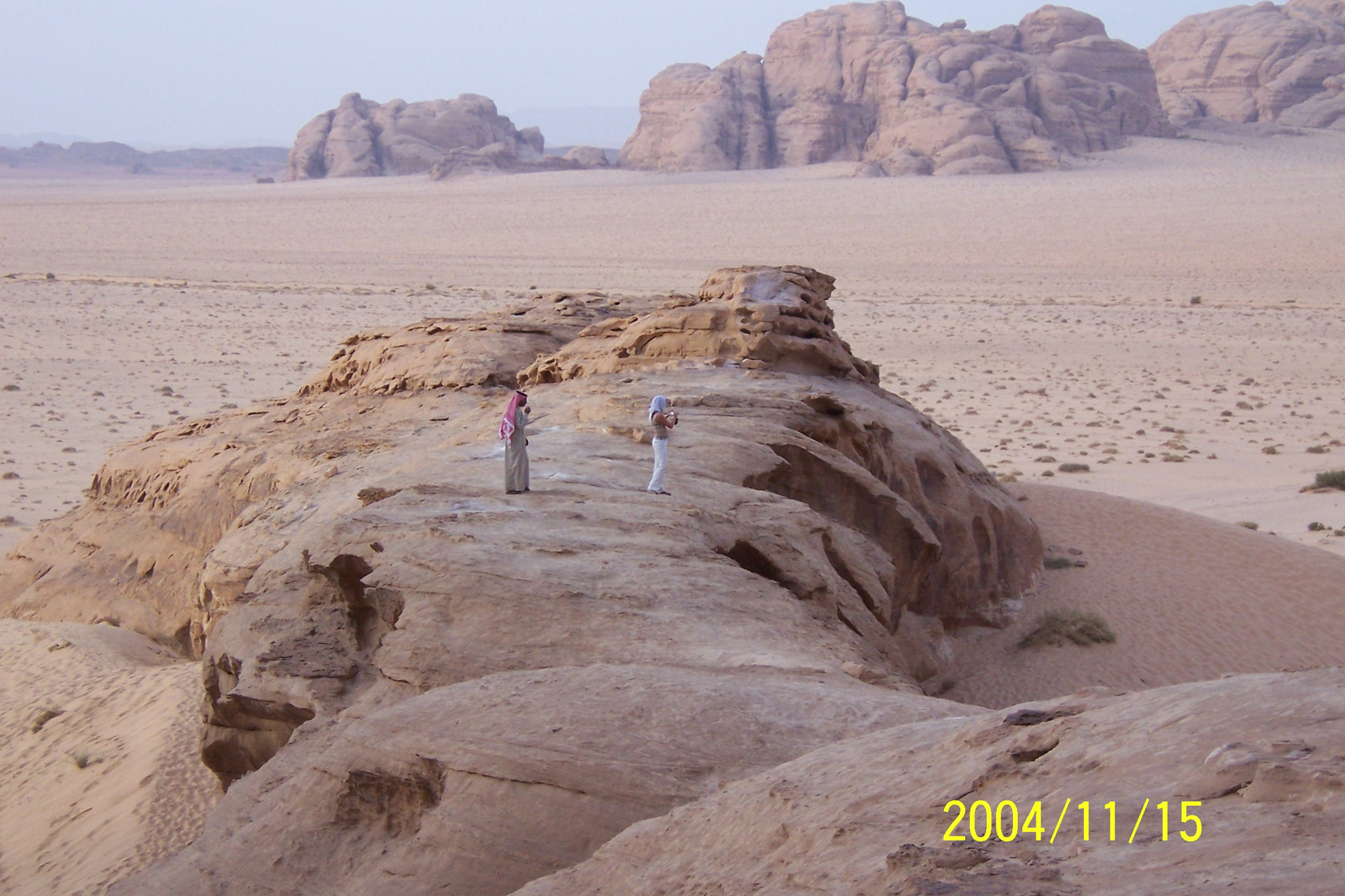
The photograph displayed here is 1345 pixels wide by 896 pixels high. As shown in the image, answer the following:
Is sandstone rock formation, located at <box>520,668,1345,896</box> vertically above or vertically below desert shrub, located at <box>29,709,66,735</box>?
above

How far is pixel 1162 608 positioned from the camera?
12383mm

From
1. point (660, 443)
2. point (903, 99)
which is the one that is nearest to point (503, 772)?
point (660, 443)

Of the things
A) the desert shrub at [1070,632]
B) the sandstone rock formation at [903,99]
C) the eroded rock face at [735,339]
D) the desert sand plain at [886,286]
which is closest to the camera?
the desert shrub at [1070,632]

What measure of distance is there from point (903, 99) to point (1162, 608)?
73937mm

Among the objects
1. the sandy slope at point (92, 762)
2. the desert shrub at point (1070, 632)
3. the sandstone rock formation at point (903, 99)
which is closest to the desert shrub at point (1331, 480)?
the desert shrub at point (1070, 632)

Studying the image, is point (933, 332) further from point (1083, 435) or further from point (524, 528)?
point (524, 528)

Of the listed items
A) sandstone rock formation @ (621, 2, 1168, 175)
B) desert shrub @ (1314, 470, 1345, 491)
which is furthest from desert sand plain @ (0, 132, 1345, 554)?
sandstone rock formation @ (621, 2, 1168, 175)

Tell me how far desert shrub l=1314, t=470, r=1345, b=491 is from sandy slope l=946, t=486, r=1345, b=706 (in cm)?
490

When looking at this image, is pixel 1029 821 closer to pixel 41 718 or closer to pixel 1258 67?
pixel 41 718

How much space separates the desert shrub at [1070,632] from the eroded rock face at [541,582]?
60 cm

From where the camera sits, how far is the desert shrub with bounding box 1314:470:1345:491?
1855cm

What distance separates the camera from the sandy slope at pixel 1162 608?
11.0 meters

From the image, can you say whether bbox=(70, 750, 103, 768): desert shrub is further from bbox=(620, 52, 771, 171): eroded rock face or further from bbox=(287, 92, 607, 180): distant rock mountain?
bbox=(287, 92, 607, 180): distant rock mountain

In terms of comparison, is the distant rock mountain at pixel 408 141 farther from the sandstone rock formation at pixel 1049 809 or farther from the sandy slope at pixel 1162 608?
the sandstone rock formation at pixel 1049 809
